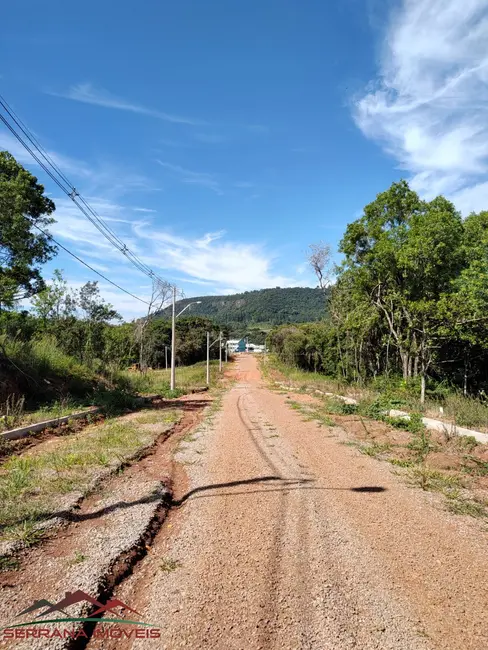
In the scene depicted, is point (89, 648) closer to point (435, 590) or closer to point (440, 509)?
point (435, 590)

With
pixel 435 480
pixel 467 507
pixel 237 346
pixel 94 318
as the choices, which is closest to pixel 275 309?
pixel 237 346

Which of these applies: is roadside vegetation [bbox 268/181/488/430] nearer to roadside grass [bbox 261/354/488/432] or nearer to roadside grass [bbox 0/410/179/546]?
roadside grass [bbox 261/354/488/432]

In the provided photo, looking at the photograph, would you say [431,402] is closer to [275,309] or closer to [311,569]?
[311,569]

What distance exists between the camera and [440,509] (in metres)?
4.76

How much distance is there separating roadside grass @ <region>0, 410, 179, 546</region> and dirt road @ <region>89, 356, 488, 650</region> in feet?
4.59

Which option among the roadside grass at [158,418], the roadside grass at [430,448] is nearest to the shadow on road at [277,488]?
the roadside grass at [430,448]

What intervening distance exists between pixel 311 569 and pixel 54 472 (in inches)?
169

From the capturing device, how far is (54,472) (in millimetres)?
5723

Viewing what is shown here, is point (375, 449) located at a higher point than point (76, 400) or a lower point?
lower

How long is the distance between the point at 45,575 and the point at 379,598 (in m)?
2.79

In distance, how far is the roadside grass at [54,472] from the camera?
406cm

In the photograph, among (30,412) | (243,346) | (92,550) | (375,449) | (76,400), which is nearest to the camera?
(92,550)

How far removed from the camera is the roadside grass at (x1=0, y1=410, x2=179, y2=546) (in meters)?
4.06

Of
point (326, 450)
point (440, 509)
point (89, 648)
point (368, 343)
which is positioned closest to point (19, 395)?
point (326, 450)
